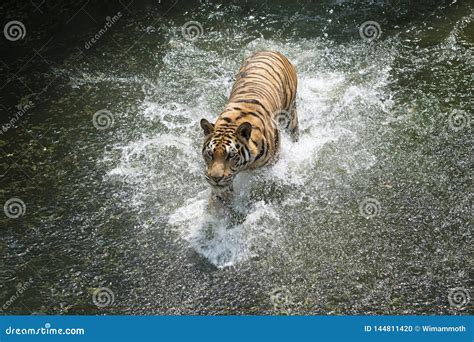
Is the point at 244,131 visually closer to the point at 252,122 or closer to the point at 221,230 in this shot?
the point at 252,122

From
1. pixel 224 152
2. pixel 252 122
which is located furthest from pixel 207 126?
pixel 252 122

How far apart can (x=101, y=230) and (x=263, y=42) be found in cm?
278

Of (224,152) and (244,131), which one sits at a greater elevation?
(244,131)

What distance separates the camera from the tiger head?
3.23 meters

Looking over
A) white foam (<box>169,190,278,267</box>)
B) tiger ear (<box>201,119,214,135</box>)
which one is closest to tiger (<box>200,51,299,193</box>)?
tiger ear (<box>201,119,214,135</box>)

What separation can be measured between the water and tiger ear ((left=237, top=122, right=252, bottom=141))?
556mm

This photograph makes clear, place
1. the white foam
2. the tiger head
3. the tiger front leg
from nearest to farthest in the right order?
the tiger head, the white foam, the tiger front leg

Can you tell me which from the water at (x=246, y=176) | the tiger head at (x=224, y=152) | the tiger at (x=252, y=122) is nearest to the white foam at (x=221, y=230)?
the water at (x=246, y=176)

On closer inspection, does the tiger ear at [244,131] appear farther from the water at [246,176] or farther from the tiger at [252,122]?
the water at [246,176]

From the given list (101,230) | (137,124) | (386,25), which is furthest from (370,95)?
(101,230)

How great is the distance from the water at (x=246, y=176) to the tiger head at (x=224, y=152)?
50 cm

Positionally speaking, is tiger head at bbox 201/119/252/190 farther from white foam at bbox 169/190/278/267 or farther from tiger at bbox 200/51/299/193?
white foam at bbox 169/190/278/267

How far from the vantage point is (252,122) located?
11.6 ft

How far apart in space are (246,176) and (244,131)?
1.93ft
